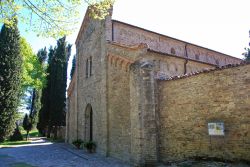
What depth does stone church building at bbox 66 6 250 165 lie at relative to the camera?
8.98 metres

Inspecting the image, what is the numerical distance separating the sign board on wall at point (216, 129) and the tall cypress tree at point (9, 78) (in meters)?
20.6

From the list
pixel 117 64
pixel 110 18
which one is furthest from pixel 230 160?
pixel 110 18

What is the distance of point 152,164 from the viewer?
1086cm

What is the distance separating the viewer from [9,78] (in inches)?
960

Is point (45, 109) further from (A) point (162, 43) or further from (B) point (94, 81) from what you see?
(A) point (162, 43)

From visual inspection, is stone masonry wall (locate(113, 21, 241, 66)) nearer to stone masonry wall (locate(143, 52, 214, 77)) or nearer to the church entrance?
stone masonry wall (locate(143, 52, 214, 77))

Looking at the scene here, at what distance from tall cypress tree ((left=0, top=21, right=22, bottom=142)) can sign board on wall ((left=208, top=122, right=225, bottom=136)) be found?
20.6 metres

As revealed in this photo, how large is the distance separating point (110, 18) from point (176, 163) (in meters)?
9.73

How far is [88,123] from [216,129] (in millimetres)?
11112

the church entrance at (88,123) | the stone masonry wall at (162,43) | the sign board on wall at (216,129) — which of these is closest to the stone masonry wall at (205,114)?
the sign board on wall at (216,129)

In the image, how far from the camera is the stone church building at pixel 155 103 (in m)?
8.98

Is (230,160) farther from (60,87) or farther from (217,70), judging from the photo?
(60,87)

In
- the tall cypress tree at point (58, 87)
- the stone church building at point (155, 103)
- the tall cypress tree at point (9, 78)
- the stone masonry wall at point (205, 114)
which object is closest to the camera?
the stone masonry wall at point (205, 114)

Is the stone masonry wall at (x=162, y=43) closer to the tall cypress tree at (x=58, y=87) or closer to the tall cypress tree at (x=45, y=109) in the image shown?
the tall cypress tree at (x=58, y=87)
